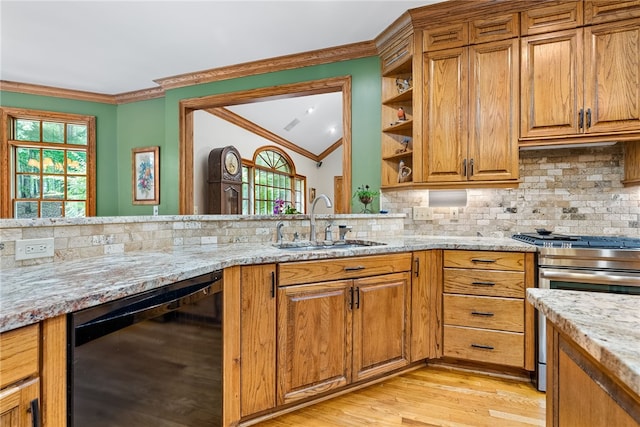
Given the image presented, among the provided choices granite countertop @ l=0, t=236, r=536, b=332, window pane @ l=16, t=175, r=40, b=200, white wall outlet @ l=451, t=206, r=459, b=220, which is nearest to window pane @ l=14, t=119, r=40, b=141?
window pane @ l=16, t=175, r=40, b=200

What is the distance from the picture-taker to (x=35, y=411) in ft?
2.47

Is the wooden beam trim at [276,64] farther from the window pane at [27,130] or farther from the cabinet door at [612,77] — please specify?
the window pane at [27,130]

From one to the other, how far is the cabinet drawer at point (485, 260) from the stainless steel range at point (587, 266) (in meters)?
0.13

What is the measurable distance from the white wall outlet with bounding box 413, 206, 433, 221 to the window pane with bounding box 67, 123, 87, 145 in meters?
4.16

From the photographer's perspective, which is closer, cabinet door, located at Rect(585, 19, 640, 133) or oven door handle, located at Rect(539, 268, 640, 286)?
oven door handle, located at Rect(539, 268, 640, 286)

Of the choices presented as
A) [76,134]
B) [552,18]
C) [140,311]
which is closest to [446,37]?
[552,18]

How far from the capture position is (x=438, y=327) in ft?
7.30

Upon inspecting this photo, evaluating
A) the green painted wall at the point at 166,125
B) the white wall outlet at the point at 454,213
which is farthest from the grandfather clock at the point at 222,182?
the white wall outlet at the point at 454,213

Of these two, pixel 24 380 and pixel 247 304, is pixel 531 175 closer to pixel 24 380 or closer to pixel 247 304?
pixel 247 304

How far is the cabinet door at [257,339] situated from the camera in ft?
5.27

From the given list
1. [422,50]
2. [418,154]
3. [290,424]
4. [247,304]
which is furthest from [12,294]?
[422,50]

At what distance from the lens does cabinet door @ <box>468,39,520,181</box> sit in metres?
2.32

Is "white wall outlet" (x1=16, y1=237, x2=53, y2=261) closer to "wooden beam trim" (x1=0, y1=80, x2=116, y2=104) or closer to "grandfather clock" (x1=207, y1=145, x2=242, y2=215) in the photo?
"grandfather clock" (x1=207, y1=145, x2=242, y2=215)

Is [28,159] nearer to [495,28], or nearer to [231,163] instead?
[231,163]
